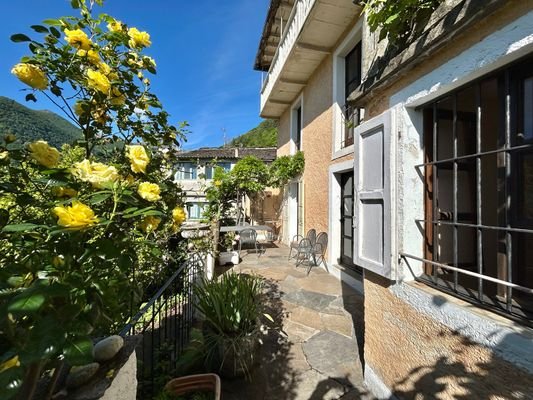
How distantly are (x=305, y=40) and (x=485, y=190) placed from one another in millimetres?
5209

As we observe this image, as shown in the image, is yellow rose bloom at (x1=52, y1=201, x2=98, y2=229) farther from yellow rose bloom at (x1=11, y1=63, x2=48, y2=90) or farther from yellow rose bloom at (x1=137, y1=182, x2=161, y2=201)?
yellow rose bloom at (x1=11, y1=63, x2=48, y2=90)

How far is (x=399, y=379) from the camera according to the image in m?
2.30

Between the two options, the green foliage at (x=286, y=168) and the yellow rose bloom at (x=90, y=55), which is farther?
the green foliage at (x=286, y=168)

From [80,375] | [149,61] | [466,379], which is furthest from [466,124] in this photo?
[80,375]

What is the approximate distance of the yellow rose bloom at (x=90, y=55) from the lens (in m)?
1.31

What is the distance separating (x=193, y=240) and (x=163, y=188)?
5.18 m

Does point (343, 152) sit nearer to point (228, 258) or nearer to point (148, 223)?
point (228, 258)

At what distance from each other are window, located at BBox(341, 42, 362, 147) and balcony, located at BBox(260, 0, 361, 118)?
1.66 ft

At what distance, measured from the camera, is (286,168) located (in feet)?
29.5

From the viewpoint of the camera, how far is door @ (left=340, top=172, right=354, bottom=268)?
6.09 metres

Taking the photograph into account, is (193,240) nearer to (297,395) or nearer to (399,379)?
(297,395)

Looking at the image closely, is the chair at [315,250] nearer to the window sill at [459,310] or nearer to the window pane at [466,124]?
the window pane at [466,124]

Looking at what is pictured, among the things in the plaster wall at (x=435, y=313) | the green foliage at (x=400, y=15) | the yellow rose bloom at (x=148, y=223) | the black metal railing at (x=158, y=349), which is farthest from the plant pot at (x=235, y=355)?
the green foliage at (x=400, y=15)

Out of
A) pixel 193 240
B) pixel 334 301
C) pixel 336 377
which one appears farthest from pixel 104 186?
pixel 193 240
